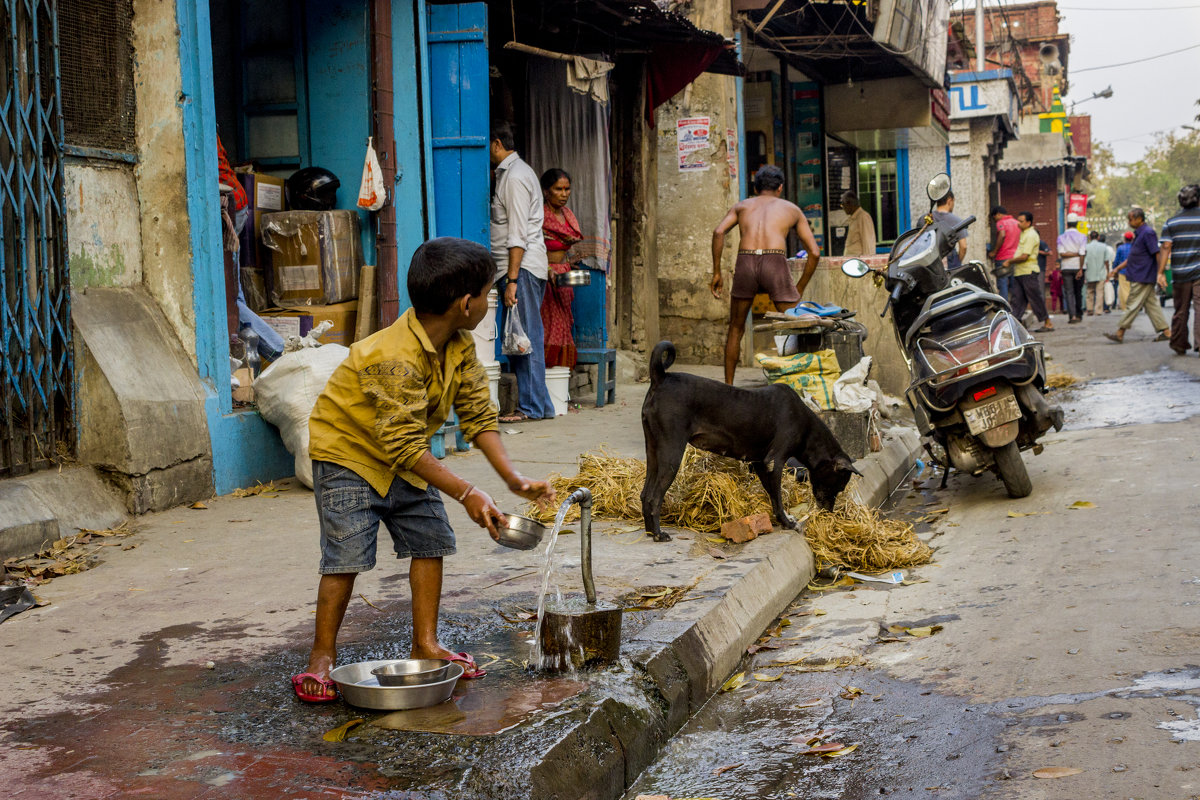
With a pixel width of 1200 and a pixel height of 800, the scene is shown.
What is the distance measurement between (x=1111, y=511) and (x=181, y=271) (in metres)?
5.25

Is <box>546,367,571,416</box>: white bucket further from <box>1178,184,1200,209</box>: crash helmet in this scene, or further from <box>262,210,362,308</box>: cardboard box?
<box>1178,184,1200,209</box>: crash helmet

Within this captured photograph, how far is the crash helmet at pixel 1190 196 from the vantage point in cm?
1247

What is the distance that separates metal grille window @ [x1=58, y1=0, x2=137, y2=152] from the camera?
5730 mm

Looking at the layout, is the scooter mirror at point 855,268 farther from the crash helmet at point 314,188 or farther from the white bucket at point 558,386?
the crash helmet at point 314,188

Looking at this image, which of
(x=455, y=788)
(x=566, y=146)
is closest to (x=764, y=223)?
(x=566, y=146)

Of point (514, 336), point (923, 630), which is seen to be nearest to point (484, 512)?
point (923, 630)

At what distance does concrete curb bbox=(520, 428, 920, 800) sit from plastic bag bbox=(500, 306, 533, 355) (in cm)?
391

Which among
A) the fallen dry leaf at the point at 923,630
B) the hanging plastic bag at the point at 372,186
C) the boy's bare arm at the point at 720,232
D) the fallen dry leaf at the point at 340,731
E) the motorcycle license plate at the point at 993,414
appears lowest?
the fallen dry leaf at the point at 923,630

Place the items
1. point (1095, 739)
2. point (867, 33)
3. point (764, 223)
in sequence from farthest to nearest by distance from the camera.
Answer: point (867, 33), point (764, 223), point (1095, 739)

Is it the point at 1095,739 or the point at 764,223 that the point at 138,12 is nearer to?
the point at 764,223

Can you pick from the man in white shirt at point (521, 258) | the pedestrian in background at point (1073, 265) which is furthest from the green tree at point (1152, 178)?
the man in white shirt at point (521, 258)

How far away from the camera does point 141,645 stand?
146 inches

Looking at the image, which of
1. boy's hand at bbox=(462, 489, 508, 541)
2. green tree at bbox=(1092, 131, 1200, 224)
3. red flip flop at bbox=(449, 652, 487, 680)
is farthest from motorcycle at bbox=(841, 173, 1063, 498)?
green tree at bbox=(1092, 131, 1200, 224)

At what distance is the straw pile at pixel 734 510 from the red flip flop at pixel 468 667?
221 cm
